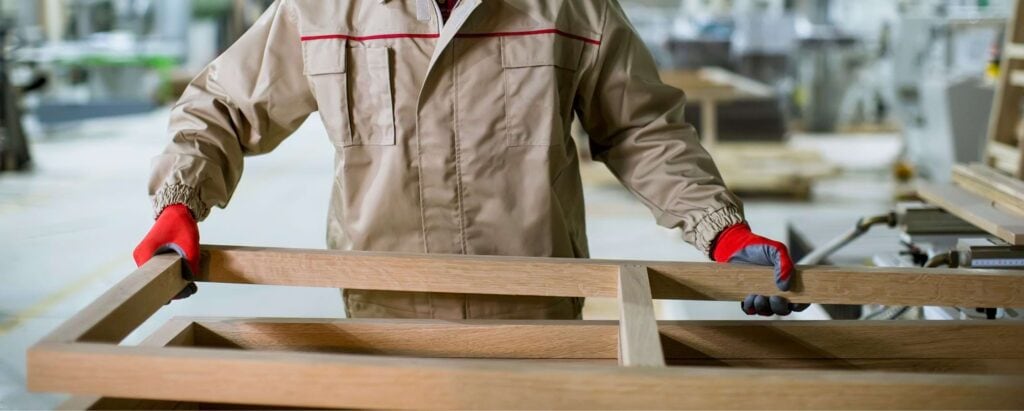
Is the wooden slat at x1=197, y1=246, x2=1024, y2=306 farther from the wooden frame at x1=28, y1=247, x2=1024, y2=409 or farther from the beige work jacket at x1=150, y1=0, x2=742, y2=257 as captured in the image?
the beige work jacket at x1=150, y1=0, x2=742, y2=257

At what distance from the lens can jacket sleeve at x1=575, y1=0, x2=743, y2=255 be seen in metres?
2.07

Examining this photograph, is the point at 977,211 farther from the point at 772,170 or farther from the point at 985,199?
the point at 772,170

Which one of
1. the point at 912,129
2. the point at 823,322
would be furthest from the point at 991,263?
the point at 912,129

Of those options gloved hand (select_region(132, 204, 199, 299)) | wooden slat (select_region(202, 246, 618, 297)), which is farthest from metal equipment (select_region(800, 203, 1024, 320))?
gloved hand (select_region(132, 204, 199, 299))

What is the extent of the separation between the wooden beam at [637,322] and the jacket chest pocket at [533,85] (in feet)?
1.17

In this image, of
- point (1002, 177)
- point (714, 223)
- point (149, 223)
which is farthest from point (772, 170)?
point (714, 223)

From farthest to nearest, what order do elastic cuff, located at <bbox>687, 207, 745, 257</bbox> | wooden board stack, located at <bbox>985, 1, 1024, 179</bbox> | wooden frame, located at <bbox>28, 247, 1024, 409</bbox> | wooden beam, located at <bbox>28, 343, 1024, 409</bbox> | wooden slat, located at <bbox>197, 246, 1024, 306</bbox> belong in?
wooden board stack, located at <bbox>985, 1, 1024, 179</bbox> < elastic cuff, located at <bbox>687, 207, 745, 257</bbox> < wooden slat, located at <bbox>197, 246, 1024, 306</bbox> < wooden frame, located at <bbox>28, 247, 1024, 409</bbox> < wooden beam, located at <bbox>28, 343, 1024, 409</bbox>

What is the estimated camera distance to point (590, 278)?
1927 millimetres

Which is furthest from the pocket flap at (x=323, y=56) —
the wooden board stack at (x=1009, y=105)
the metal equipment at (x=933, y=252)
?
the wooden board stack at (x=1009, y=105)

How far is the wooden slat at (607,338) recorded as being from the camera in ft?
6.07

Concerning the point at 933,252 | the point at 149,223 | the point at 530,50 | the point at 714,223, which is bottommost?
the point at 149,223

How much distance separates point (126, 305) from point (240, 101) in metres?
0.62

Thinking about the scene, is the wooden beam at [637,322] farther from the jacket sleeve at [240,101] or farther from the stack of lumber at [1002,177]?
the stack of lumber at [1002,177]

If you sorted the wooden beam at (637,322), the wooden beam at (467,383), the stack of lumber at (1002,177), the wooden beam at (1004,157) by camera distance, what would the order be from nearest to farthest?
the wooden beam at (467,383) → the wooden beam at (637,322) → the stack of lumber at (1002,177) → the wooden beam at (1004,157)
